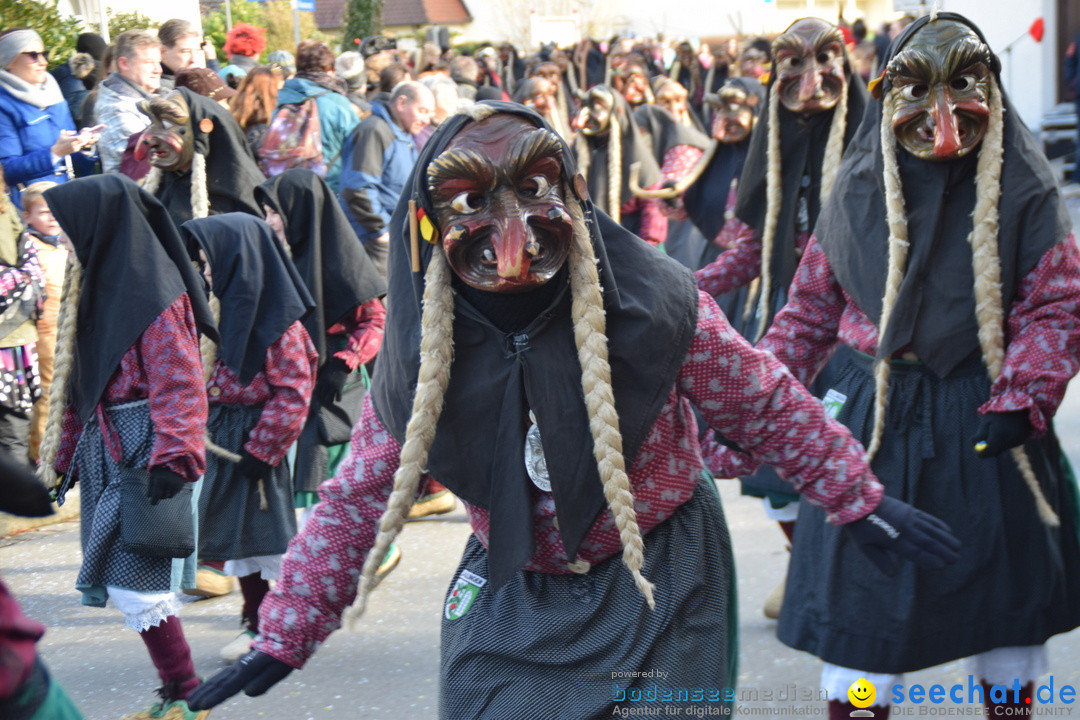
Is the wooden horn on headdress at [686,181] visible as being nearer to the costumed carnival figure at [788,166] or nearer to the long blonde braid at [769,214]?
the costumed carnival figure at [788,166]

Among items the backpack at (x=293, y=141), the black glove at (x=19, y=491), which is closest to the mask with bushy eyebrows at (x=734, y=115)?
the backpack at (x=293, y=141)

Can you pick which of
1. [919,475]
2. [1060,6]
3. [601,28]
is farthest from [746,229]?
[601,28]

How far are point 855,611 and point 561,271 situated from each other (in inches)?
52.0

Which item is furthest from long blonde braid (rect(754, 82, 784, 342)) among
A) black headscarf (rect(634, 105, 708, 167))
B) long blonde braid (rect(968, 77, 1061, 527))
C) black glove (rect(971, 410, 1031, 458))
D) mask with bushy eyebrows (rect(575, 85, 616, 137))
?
black headscarf (rect(634, 105, 708, 167))

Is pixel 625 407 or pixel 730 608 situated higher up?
pixel 625 407

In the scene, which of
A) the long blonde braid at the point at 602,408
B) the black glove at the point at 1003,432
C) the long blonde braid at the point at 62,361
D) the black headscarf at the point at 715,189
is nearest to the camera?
the long blonde braid at the point at 602,408

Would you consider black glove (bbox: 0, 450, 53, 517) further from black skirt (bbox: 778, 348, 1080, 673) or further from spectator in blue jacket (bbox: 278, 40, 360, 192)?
spectator in blue jacket (bbox: 278, 40, 360, 192)

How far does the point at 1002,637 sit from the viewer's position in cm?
298

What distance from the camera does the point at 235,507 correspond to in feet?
14.2

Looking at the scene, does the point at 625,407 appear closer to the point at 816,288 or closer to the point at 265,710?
the point at 816,288

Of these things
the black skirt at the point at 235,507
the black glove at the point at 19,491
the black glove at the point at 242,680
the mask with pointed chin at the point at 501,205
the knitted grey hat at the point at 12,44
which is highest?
the knitted grey hat at the point at 12,44

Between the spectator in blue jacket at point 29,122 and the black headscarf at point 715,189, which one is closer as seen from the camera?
the black headscarf at point 715,189

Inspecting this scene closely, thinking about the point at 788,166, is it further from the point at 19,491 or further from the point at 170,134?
the point at 19,491

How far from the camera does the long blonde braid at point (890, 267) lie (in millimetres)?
3031
